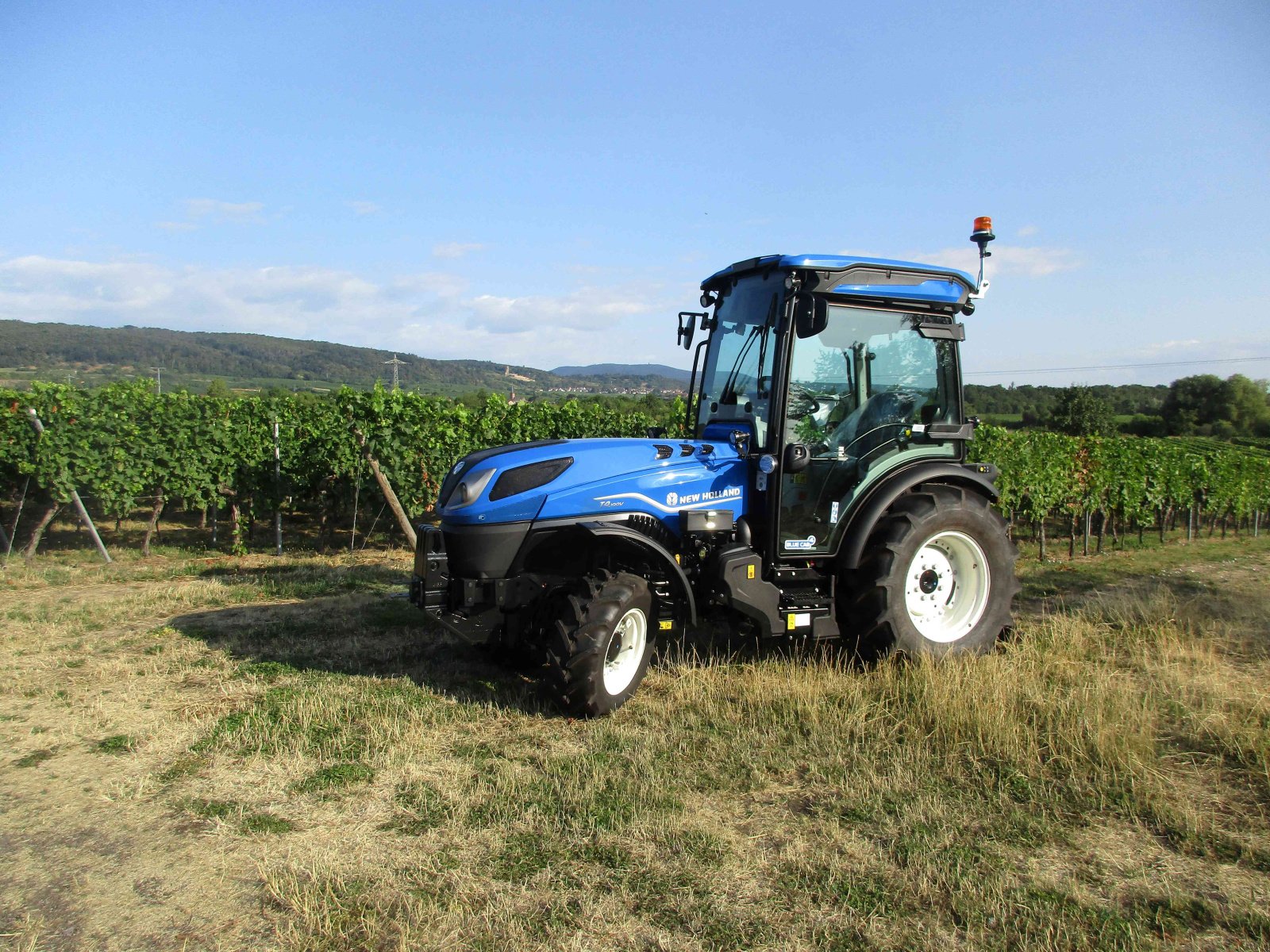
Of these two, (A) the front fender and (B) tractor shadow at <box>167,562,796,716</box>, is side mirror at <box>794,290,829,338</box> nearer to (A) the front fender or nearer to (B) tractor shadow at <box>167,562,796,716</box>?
(A) the front fender

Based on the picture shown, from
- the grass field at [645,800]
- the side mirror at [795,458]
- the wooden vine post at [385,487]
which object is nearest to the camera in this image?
the grass field at [645,800]

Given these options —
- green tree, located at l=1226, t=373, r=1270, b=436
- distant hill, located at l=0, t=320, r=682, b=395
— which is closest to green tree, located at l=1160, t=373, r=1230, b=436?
green tree, located at l=1226, t=373, r=1270, b=436

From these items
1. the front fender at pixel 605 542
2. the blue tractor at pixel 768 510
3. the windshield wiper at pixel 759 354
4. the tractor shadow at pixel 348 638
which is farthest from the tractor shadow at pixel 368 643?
the windshield wiper at pixel 759 354

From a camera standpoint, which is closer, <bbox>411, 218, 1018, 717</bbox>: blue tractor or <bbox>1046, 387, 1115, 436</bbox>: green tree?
<bbox>411, 218, 1018, 717</bbox>: blue tractor

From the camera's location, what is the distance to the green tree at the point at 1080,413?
41.1 meters

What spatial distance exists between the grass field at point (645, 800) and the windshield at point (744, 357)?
5.24 ft

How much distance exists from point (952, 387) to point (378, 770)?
4.20 meters

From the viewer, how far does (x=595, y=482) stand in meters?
4.86

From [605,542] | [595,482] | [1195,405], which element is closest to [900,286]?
[595,482]

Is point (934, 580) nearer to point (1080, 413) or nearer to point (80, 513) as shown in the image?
point (80, 513)

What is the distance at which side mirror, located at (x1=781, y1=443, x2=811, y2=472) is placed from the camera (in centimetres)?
493

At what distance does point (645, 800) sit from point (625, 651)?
124 centimetres

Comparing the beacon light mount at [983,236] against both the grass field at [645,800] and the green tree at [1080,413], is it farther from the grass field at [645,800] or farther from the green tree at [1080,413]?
the green tree at [1080,413]

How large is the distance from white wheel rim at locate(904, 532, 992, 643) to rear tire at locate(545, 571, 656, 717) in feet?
6.04
